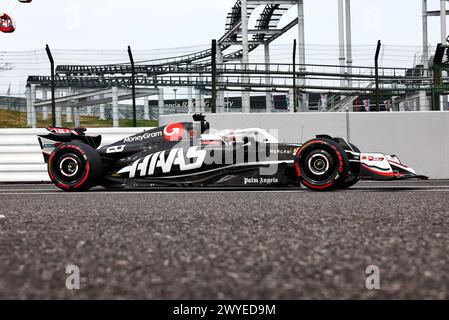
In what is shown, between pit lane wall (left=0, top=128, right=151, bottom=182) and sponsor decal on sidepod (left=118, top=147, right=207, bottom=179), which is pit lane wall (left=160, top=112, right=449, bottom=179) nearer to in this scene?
pit lane wall (left=0, top=128, right=151, bottom=182)

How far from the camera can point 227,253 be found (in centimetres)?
235

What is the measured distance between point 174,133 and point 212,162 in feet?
2.35

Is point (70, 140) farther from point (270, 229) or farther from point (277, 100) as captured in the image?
point (277, 100)

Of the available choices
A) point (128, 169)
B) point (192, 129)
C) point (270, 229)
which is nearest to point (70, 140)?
point (128, 169)

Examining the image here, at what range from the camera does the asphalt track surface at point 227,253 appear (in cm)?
176

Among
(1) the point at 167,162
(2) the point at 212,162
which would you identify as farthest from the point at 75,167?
(2) the point at 212,162

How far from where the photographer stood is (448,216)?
12.1 feet

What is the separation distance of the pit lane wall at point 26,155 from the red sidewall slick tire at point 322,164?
3796mm

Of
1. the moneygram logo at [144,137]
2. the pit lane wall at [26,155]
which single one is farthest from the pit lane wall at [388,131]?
the moneygram logo at [144,137]

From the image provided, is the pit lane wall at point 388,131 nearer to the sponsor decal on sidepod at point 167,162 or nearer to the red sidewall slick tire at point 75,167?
the sponsor decal on sidepod at point 167,162

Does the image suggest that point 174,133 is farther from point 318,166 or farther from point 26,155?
point 26,155

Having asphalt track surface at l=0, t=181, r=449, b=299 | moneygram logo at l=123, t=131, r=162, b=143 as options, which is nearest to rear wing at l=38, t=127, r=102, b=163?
moneygram logo at l=123, t=131, r=162, b=143

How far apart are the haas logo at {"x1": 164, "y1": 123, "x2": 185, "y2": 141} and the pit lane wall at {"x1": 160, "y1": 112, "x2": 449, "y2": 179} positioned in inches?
116
